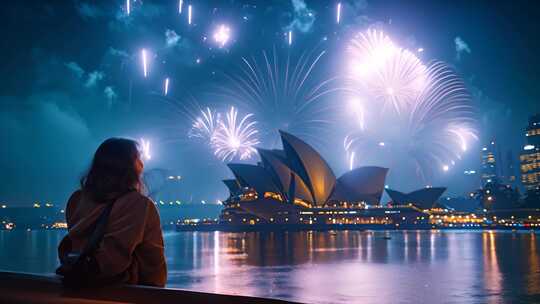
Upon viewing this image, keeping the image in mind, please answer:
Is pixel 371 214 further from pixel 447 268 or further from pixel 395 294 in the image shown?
pixel 395 294

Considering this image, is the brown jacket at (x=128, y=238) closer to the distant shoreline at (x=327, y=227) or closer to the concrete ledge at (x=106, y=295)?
the concrete ledge at (x=106, y=295)

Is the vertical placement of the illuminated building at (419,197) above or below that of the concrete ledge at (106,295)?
above

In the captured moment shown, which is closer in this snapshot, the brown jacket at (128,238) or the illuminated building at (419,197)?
the brown jacket at (128,238)

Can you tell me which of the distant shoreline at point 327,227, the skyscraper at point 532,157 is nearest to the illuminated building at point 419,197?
the distant shoreline at point 327,227

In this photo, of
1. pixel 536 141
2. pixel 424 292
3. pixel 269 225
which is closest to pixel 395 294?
pixel 424 292

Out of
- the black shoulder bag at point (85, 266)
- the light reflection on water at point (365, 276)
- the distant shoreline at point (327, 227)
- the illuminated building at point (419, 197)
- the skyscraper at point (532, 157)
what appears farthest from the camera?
the skyscraper at point (532, 157)

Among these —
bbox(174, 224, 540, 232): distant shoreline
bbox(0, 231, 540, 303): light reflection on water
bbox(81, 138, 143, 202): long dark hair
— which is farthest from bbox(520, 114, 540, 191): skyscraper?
bbox(81, 138, 143, 202): long dark hair

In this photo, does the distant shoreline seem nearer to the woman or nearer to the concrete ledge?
the woman
